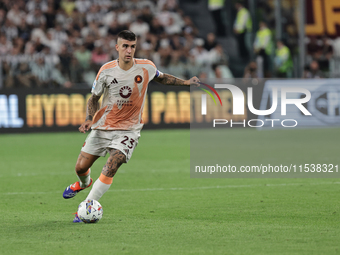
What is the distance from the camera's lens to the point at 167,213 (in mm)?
7730

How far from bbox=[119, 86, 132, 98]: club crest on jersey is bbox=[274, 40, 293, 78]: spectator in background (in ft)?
53.2

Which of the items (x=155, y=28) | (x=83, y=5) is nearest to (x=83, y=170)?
(x=155, y=28)

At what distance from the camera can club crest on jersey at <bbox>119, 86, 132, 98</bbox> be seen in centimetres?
740

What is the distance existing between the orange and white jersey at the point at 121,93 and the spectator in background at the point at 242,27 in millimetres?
17842

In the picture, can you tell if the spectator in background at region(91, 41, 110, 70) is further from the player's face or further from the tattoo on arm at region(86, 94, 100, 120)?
the player's face

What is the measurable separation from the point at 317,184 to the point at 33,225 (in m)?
5.05

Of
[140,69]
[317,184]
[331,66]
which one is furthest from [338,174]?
[331,66]

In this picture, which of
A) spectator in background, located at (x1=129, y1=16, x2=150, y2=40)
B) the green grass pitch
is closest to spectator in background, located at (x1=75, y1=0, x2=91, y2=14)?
spectator in background, located at (x1=129, y1=16, x2=150, y2=40)

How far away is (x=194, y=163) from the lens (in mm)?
13328

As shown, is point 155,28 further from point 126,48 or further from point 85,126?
point 85,126

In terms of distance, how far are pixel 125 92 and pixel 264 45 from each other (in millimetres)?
17165

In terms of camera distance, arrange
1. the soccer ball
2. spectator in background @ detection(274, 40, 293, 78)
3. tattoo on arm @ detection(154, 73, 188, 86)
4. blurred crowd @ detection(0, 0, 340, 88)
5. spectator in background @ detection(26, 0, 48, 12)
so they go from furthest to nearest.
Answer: spectator in background @ detection(26, 0, 48, 12), spectator in background @ detection(274, 40, 293, 78), blurred crowd @ detection(0, 0, 340, 88), tattoo on arm @ detection(154, 73, 188, 86), the soccer ball

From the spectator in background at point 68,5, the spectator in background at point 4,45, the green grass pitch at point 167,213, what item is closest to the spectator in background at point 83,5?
the spectator in background at point 68,5

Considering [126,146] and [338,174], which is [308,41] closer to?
[338,174]
